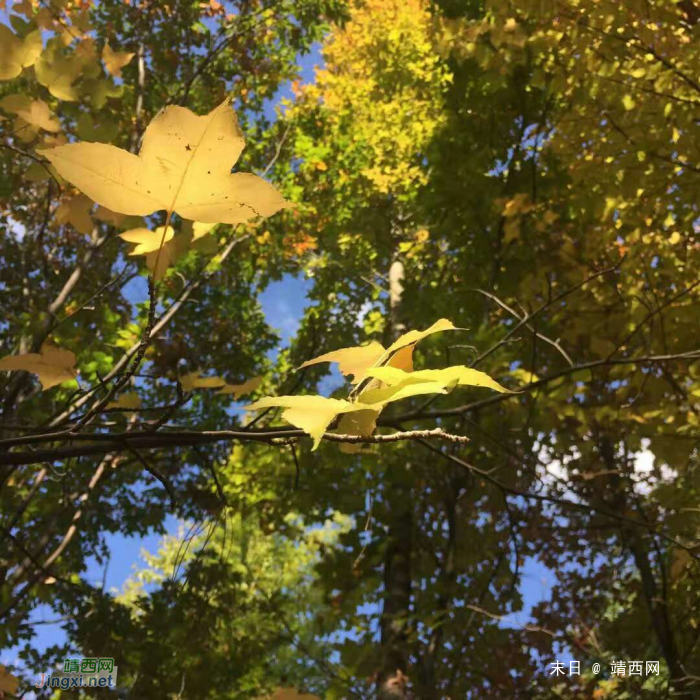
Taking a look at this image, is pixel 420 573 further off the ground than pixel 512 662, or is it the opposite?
pixel 420 573

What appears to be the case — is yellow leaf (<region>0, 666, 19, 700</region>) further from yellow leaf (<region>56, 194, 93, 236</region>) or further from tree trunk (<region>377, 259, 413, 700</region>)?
tree trunk (<region>377, 259, 413, 700</region>)

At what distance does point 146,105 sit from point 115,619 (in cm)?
372

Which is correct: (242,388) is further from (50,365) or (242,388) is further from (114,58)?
(114,58)

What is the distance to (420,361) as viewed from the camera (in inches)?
128

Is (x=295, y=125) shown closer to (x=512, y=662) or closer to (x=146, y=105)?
(x=146, y=105)

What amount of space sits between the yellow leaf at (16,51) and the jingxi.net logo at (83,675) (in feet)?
4.60

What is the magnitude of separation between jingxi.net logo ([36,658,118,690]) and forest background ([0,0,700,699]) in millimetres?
128

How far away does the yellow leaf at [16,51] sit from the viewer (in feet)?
3.91

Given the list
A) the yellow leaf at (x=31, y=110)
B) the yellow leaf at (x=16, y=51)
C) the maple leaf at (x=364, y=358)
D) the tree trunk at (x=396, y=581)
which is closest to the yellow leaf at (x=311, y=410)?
the maple leaf at (x=364, y=358)

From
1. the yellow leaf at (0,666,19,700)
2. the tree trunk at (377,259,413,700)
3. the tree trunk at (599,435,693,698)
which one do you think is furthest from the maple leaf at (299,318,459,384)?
the tree trunk at (377,259,413,700)

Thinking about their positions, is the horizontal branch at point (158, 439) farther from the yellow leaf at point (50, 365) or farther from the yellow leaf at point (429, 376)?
the yellow leaf at point (50, 365)

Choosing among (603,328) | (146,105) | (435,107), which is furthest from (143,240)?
(435,107)

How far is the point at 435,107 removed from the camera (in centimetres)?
679

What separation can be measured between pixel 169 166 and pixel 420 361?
2.84 meters
